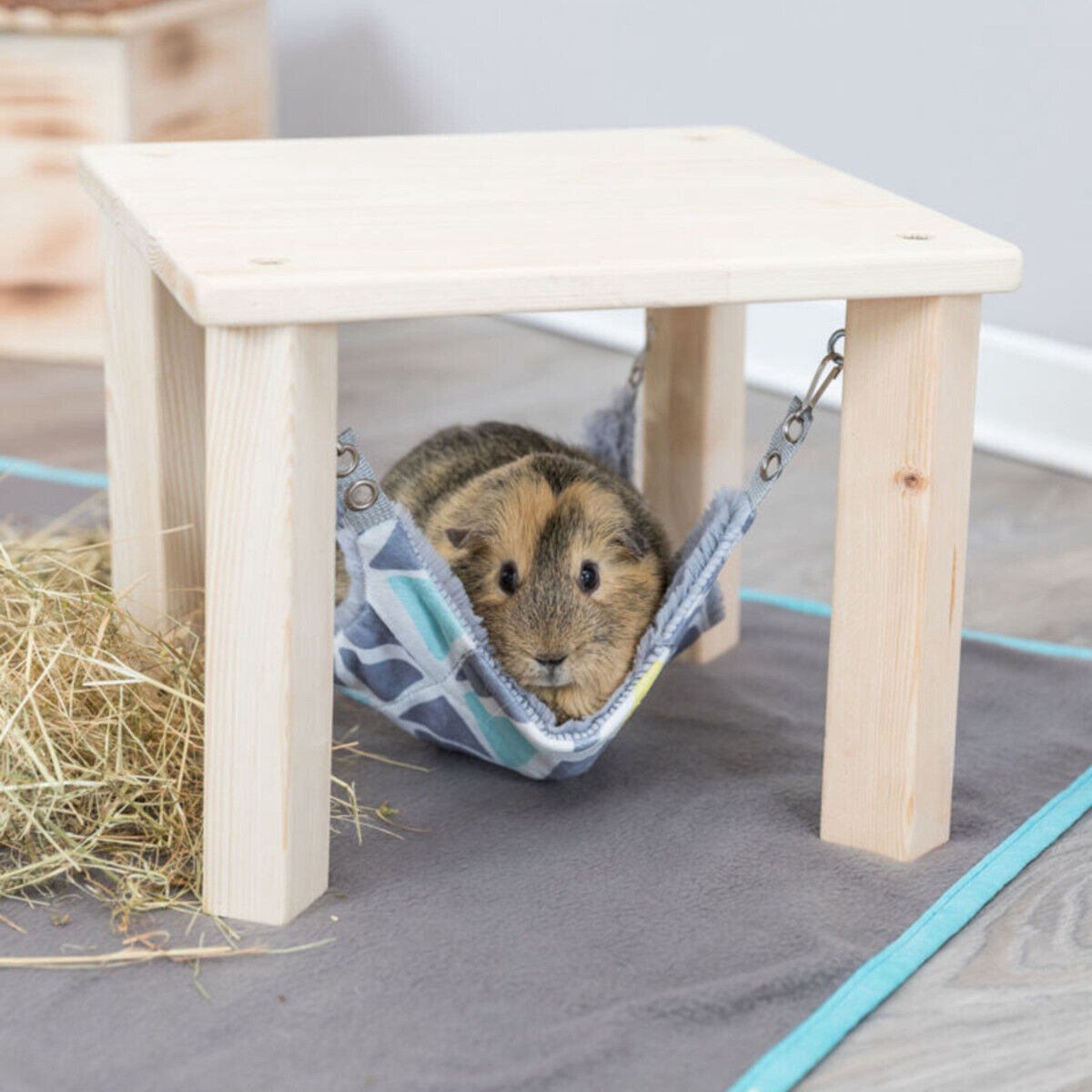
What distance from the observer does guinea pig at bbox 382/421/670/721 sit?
51.5 inches

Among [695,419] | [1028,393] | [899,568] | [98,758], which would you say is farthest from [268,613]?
[1028,393]

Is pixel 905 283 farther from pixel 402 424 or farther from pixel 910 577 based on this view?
pixel 402 424

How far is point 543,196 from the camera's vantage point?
4.26 feet

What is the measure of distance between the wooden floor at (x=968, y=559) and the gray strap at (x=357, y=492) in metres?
0.49

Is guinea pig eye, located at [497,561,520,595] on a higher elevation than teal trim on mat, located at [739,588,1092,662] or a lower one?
higher

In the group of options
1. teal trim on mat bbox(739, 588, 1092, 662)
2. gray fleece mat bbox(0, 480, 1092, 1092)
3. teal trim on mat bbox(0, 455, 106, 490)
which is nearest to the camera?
gray fleece mat bbox(0, 480, 1092, 1092)

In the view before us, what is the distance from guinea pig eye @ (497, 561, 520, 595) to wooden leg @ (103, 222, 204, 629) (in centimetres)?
27

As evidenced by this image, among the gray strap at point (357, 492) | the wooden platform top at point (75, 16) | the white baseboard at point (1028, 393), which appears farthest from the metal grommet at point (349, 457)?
the wooden platform top at point (75, 16)

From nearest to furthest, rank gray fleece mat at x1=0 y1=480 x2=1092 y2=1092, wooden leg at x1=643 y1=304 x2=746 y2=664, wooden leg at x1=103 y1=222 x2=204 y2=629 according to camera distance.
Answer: gray fleece mat at x1=0 y1=480 x2=1092 y2=1092, wooden leg at x1=103 y1=222 x2=204 y2=629, wooden leg at x1=643 y1=304 x2=746 y2=664

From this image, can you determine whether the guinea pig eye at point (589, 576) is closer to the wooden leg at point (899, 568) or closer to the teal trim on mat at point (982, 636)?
the wooden leg at point (899, 568)

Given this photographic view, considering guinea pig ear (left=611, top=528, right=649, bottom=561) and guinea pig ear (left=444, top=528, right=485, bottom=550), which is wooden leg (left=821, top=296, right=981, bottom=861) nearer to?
guinea pig ear (left=611, top=528, right=649, bottom=561)

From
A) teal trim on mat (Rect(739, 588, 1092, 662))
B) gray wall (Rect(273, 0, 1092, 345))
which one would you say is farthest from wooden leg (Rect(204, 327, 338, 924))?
gray wall (Rect(273, 0, 1092, 345))

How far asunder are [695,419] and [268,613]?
647 millimetres

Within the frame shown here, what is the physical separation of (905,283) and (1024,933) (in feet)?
1.59
